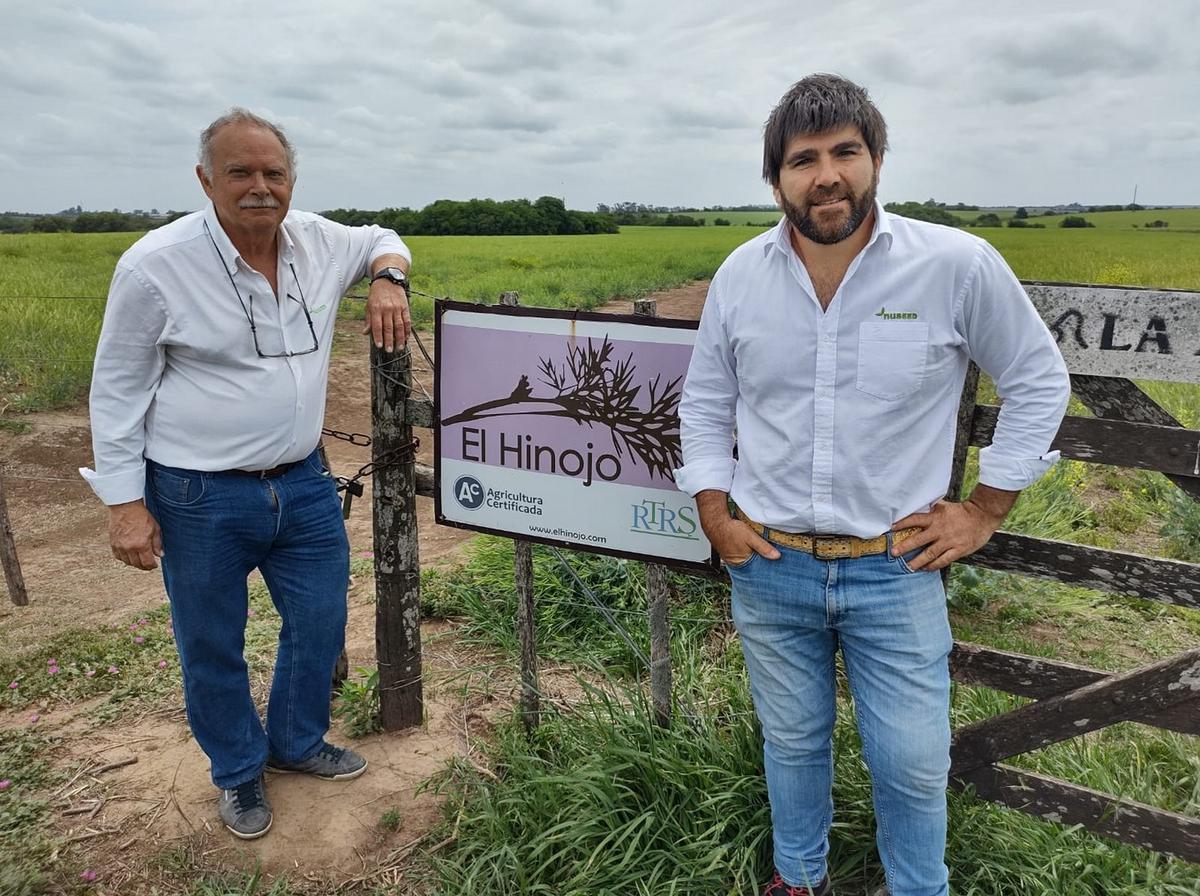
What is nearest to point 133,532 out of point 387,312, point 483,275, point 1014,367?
point 387,312

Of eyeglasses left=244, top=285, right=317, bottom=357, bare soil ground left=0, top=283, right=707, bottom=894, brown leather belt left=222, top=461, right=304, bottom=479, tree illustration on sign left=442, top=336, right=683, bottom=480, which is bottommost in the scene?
bare soil ground left=0, top=283, right=707, bottom=894

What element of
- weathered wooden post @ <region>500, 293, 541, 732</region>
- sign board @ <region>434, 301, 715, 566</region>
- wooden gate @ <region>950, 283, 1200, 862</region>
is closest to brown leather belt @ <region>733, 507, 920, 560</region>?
wooden gate @ <region>950, 283, 1200, 862</region>

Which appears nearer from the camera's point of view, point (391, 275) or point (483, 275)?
point (391, 275)

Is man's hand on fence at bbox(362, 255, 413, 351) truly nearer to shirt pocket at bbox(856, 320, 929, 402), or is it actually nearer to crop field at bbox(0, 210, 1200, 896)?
crop field at bbox(0, 210, 1200, 896)

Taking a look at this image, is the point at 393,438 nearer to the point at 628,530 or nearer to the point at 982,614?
the point at 628,530

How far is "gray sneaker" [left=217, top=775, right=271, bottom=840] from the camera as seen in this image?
9.52 feet

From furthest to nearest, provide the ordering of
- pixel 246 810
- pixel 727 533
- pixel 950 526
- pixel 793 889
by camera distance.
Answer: pixel 246 810 < pixel 793 889 < pixel 727 533 < pixel 950 526

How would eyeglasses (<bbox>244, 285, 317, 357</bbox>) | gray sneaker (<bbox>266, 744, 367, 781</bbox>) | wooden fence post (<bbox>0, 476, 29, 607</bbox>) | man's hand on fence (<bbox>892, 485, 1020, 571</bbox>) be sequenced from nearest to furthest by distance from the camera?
1. man's hand on fence (<bbox>892, 485, 1020, 571</bbox>)
2. eyeglasses (<bbox>244, 285, 317, 357</bbox>)
3. gray sneaker (<bbox>266, 744, 367, 781</bbox>)
4. wooden fence post (<bbox>0, 476, 29, 607</bbox>)

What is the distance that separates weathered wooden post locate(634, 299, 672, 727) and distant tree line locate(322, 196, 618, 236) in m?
46.2

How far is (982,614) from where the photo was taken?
488 centimetres

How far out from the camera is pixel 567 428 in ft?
9.16

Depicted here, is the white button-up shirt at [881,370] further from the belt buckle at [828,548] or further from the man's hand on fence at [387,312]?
the man's hand on fence at [387,312]

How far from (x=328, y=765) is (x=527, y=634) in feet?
2.87

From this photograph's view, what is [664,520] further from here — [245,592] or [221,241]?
[221,241]
